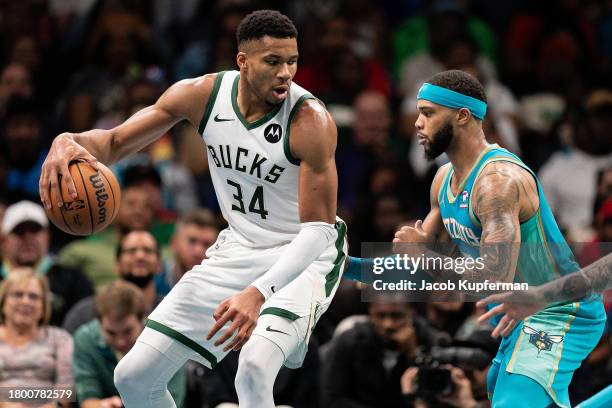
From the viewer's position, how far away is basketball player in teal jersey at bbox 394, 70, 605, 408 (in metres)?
6.28

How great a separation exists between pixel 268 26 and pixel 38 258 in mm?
4053

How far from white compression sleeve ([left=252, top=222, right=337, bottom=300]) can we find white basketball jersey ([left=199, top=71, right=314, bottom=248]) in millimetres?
333

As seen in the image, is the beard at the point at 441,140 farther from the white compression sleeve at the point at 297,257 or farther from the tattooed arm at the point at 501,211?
the white compression sleeve at the point at 297,257

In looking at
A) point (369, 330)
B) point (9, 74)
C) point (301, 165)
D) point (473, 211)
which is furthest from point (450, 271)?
point (9, 74)

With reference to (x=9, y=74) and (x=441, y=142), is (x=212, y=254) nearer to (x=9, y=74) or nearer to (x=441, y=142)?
(x=441, y=142)

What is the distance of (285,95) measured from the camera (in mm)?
6586

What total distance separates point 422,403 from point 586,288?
1867 mm

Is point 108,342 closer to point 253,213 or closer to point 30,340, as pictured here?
point 30,340

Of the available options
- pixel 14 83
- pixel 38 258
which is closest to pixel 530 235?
pixel 38 258

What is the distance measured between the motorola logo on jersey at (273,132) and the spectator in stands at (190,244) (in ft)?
9.88

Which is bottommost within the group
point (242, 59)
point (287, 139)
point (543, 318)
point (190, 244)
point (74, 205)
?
point (543, 318)

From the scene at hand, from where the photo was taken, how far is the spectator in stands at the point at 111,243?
1020 cm

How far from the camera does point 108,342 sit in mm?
8156

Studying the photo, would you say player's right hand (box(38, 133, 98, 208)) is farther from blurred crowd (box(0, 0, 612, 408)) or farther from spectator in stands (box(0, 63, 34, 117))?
spectator in stands (box(0, 63, 34, 117))
